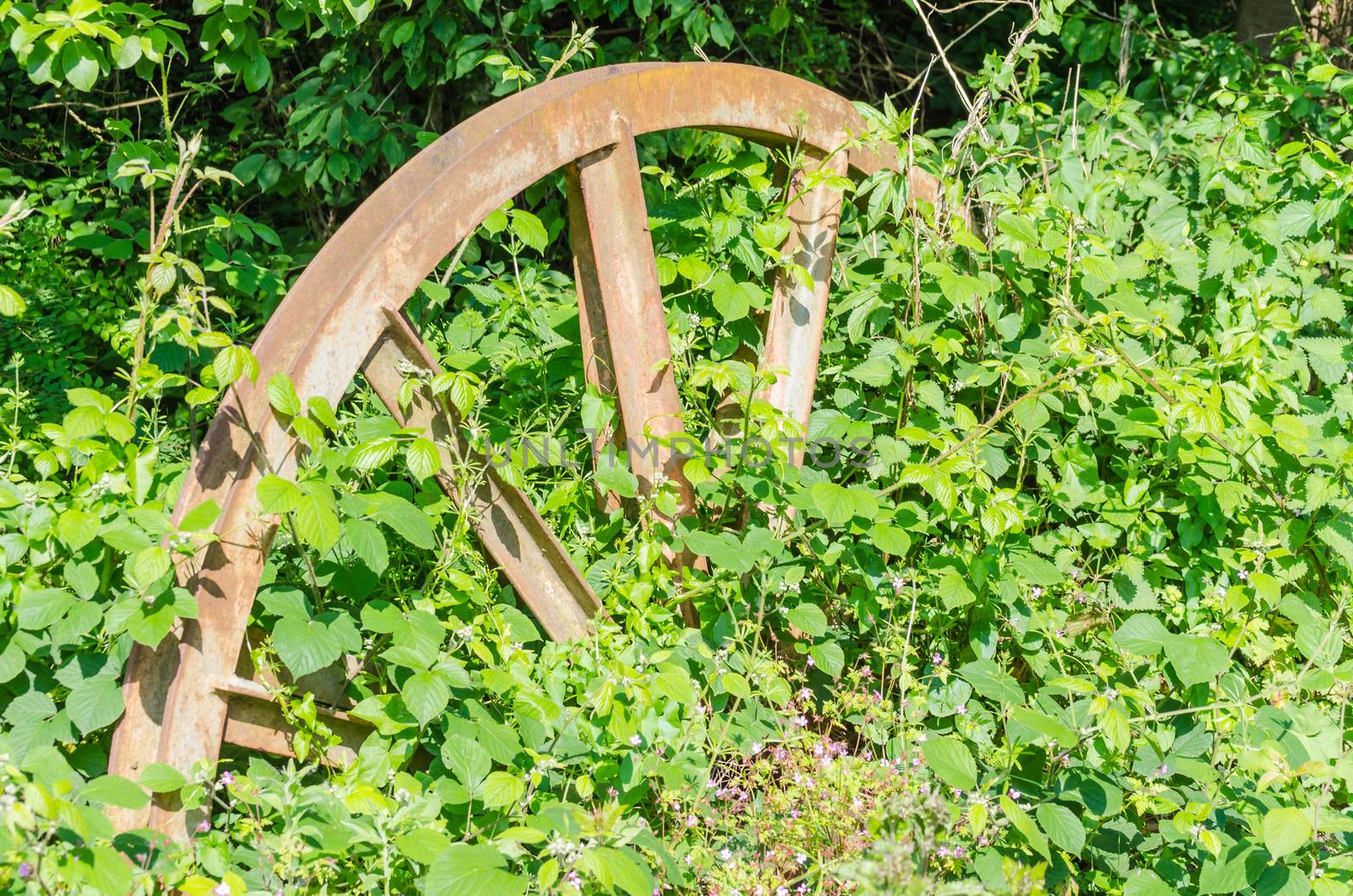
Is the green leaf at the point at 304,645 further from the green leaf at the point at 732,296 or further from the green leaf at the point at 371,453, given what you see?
the green leaf at the point at 732,296

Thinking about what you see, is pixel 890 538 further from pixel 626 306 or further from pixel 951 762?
pixel 626 306

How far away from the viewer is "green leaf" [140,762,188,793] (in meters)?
1.97

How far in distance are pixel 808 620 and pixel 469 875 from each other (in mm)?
1077

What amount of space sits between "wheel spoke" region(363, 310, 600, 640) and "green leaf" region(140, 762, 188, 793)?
0.74 m

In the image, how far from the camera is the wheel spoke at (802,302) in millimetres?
3051

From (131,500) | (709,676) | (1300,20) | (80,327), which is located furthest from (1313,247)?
(80,327)

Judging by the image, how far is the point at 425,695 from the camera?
6.93 feet

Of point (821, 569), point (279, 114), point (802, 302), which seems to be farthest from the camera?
point (279, 114)

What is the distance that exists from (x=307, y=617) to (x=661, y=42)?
3.37 metres

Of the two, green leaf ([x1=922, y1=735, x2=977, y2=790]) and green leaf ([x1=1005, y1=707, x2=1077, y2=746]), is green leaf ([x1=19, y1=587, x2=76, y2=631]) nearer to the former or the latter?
green leaf ([x1=922, y1=735, x2=977, y2=790])

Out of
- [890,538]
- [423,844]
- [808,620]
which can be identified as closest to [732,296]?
[890,538]

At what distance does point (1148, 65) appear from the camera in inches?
223

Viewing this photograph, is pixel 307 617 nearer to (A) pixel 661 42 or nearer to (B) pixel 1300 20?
(A) pixel 661 42

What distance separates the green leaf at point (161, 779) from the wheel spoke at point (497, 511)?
738 mm
